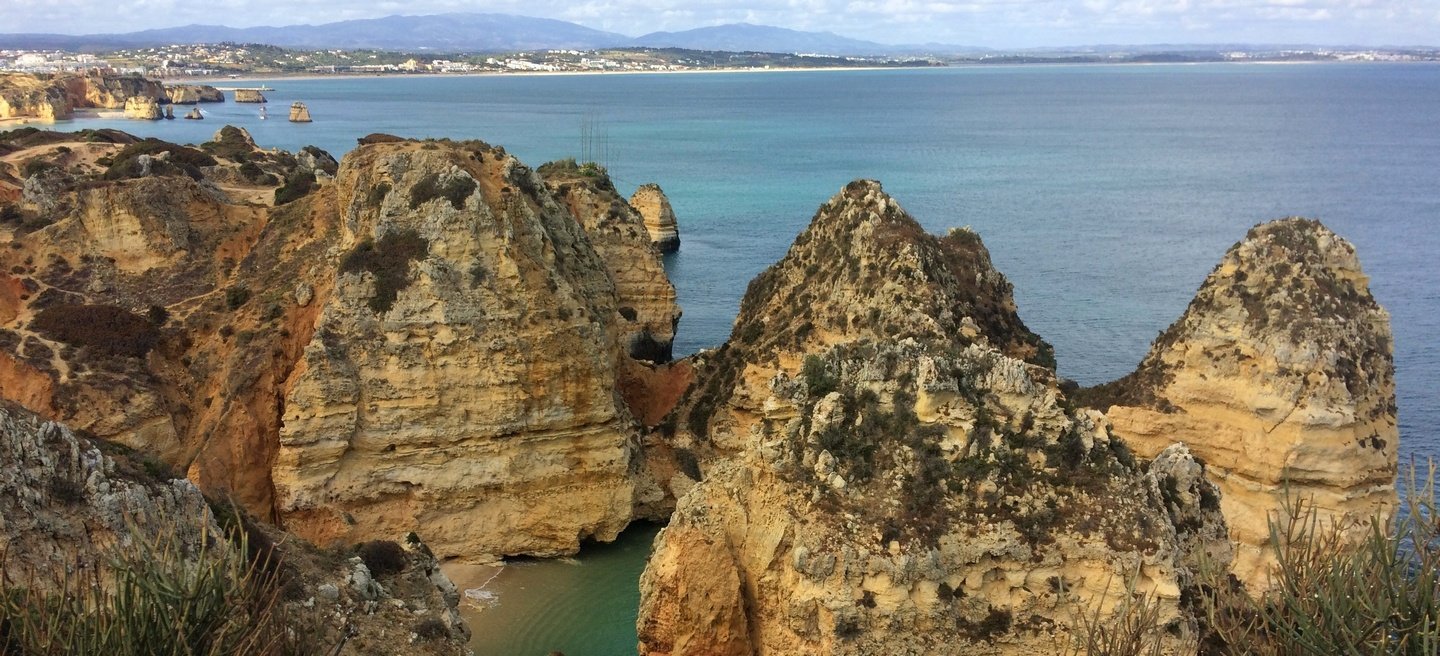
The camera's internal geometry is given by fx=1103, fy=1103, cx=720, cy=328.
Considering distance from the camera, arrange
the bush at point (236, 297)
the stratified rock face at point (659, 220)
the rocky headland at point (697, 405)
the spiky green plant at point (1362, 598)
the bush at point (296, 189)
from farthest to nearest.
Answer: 1. the stratified rock face at point (659, 220)
2. the bush at point (296, 189)
3. the bush at point (236, 297)
4. the rocky headland at point (697, 405)
5. the spiky green plant at point (1362, 598)

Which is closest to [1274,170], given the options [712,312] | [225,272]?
[712,312]

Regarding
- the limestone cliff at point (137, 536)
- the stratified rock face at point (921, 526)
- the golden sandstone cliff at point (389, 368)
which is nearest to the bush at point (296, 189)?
the golden sandstone cliff at point (389, 368)

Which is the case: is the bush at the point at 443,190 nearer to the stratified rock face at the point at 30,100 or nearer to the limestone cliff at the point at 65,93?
the stratified rock face at the point at 30,100

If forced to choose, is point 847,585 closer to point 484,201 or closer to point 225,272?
point 484,201

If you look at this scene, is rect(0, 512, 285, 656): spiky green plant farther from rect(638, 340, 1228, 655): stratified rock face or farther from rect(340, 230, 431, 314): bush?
rect(340, 230, 431, 314): bush

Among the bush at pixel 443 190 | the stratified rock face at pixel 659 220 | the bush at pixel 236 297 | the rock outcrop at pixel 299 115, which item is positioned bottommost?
the stratified rock face at pixel 659 220

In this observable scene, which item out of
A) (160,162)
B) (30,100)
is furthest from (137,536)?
(30,100)
